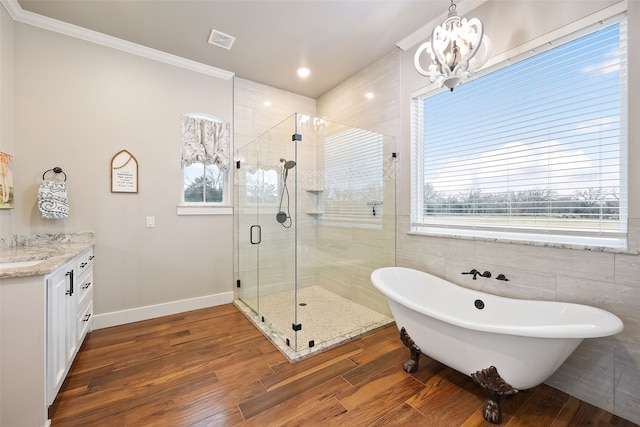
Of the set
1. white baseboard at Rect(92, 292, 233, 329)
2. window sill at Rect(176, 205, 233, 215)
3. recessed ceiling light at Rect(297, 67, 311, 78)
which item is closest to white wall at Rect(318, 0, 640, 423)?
recessed ceiling light at Rect(297, 67, 311, 78)

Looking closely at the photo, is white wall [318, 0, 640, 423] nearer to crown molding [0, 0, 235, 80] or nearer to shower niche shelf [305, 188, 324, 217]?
shower niche shelf [305, 188, 324, 217]

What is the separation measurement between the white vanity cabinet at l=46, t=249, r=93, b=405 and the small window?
1.23 metres

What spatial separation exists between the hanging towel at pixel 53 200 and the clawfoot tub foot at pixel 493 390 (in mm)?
3385

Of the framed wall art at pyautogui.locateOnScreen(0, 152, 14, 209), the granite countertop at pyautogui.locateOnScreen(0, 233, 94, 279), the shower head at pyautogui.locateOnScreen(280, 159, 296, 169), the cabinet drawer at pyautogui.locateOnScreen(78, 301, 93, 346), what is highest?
the shower head at pyautogui.locateOnScreen(280, 159, 296, 169)

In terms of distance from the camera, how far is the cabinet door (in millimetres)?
1419

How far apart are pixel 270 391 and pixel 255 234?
5.40 feet

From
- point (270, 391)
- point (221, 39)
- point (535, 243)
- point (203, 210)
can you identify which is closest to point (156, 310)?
point (203, 210)

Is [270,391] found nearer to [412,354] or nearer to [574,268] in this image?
[412,354]

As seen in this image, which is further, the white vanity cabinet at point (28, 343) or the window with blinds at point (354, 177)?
the window with blinds at point (354, 177)

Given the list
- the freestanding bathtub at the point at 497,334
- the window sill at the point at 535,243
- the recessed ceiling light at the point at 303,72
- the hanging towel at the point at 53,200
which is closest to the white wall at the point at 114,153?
the hanging towel at the point at 53,200

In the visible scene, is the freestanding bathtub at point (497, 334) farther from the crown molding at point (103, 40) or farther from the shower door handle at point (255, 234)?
the crown molding at point (103, 40)

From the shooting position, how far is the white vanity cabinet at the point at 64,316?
4.68 ft

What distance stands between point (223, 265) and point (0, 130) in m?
2.20

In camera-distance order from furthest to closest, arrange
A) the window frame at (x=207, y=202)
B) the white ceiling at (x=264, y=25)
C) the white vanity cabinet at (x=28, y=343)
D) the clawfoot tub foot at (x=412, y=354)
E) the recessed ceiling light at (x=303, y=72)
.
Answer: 1. the recessed ceiling light at (x=303, y=72)
2. the window frame at (x=207, y=202)
3. the white ceiling at (x=264, y=25)
4. the clawfoot tub foot at (x=412, y=354)
5. the white vanity cabinet at (x=28, y=343)
